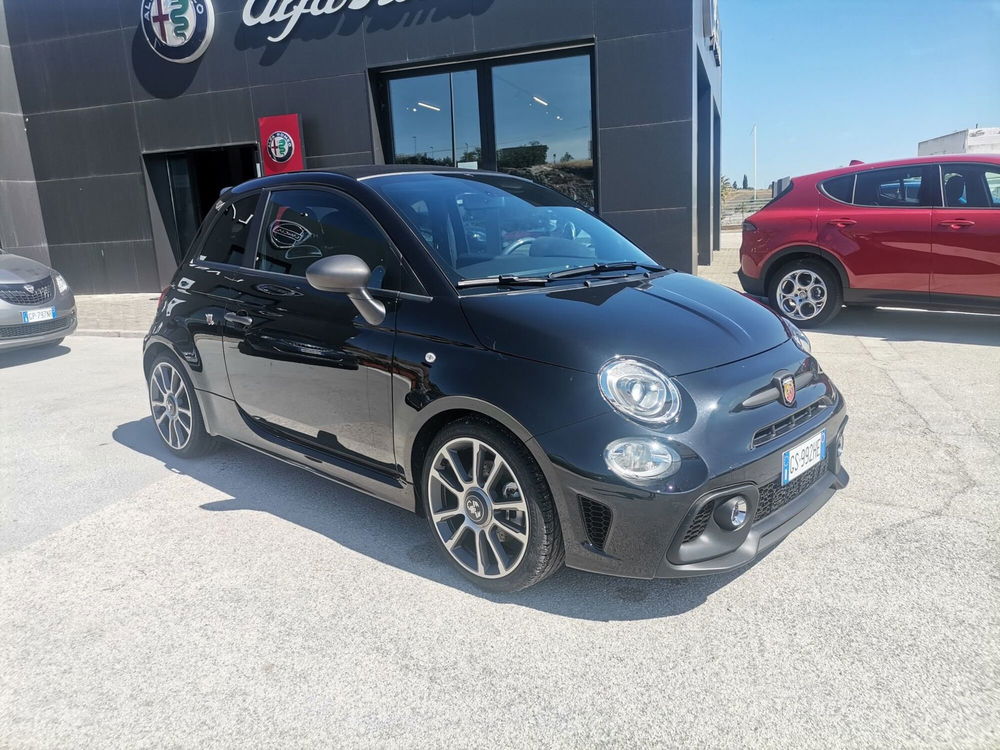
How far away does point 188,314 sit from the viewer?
4.37 metres

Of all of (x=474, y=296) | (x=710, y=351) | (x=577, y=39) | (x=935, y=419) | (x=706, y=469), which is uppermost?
(x=577, y=39)

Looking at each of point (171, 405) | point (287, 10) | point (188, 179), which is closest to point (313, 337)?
point (171, 405)

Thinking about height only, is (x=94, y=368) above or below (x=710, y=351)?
below

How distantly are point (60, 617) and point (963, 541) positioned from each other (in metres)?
3.83

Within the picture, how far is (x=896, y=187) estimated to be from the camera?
7383mm

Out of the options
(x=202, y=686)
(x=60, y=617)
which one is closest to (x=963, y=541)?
(x=202, y=686)

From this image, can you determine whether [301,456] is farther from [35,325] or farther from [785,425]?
[35,325]

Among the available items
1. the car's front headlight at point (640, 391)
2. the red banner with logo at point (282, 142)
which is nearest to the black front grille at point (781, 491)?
the car's front headlight at point (640, 391)

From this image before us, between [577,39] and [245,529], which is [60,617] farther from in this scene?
[577,39]

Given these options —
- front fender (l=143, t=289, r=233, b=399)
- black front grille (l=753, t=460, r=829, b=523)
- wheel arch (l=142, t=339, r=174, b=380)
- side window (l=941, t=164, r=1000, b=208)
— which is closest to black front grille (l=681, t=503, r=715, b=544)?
black front grille (l=753, t=460, r=829, b=523)

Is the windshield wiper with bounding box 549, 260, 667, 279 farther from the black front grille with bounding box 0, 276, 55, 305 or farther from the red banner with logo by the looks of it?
the red banner with logo

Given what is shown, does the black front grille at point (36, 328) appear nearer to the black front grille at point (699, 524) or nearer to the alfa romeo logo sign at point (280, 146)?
the alfa romeo logo sign at point (280, 146)

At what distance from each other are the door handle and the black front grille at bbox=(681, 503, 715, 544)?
250 cm

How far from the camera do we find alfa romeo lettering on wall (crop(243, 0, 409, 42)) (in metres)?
11.4
